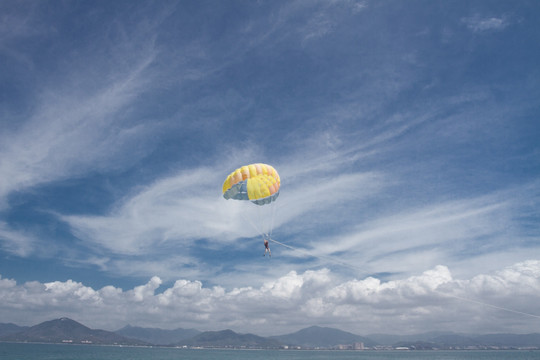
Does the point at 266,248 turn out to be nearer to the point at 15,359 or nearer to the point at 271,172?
the point at 271,172

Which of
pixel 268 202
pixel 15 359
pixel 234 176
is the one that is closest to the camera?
pixel 234 176

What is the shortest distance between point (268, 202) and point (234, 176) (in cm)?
484

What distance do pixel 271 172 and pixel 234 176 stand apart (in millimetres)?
3424

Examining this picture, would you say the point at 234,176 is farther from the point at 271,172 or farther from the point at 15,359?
the point at 15,359

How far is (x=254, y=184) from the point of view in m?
31.5

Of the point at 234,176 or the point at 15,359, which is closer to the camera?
the point at 234,176

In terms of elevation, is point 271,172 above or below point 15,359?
above

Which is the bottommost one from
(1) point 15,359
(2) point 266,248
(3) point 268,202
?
(1) point 15,359

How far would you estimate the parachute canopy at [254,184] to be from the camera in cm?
3014

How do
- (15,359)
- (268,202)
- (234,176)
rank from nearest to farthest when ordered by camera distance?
(234,176) < (268,202) < (15,359)

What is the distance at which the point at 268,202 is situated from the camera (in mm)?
33156

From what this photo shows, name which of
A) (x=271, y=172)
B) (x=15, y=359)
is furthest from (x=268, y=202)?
(x=15, y=359)

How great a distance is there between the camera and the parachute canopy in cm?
3014

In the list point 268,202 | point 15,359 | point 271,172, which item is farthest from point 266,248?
point 15,359
